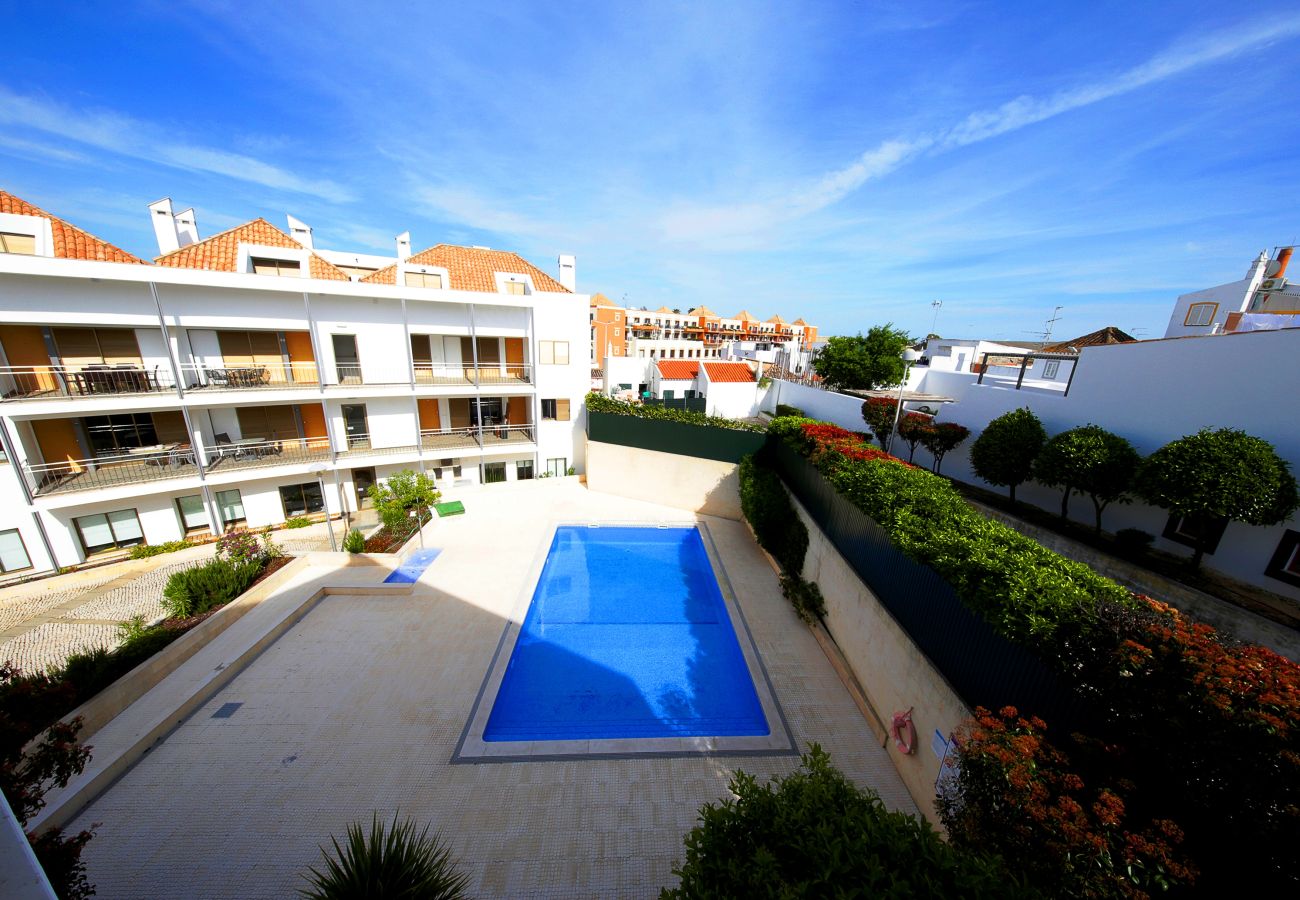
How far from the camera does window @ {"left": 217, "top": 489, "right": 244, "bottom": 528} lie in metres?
15.3

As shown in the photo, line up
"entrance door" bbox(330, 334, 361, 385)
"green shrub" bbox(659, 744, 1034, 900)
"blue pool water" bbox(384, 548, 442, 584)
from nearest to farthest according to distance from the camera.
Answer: "green shrub" bbox(659, 744, 1034, 900) < "blue pool water" bbox(384, 548, 442, 584) < "entrance door" bbox(330, 334, 361, 385)

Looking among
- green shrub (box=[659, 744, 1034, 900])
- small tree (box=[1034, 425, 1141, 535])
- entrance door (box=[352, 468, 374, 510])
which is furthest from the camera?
entrance door (box=[352, 468, 374, 510])

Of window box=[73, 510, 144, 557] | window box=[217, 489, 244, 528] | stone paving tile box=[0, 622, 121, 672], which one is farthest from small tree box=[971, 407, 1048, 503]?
window box=[73, 510, 144, 557]

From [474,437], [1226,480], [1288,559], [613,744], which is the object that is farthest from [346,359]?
[1288,559]

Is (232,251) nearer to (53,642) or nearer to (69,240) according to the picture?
(69,240)

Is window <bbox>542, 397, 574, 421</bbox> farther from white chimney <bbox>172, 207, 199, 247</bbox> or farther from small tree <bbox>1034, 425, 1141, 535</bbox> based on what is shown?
small tree <bbox>1034, 425, 1141, 535</bbox>

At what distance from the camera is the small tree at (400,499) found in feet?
47.5

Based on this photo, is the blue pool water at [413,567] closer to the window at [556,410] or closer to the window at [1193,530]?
the window at [556,410]

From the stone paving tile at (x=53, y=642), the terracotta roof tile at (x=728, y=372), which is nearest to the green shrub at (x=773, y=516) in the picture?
the stone paving tile at (x=53, y=642)

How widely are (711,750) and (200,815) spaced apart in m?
7.73

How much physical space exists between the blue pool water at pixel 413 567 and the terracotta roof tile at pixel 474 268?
35.4 feet

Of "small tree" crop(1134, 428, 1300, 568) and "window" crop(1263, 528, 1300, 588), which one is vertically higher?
"small tree" crop(1134, 428, 1300, 568)

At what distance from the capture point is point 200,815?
616 centimetres

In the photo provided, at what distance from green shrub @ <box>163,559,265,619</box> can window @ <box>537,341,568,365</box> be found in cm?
1215
